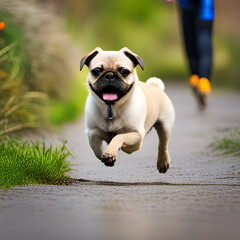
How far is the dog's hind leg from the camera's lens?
20.0ft

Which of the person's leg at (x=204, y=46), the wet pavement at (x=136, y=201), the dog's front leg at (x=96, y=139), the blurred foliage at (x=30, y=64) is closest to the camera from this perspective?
the wet pavement at (x=136, y=201)

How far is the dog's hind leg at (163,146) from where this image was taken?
6098 mm

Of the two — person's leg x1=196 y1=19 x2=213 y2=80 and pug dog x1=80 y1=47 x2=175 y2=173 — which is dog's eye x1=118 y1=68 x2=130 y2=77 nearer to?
pug dog x1=80 y1=47 x2=175 y2=173

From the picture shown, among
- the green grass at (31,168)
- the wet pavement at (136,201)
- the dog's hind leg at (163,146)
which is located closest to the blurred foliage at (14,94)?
the wet pavement at (136,201)

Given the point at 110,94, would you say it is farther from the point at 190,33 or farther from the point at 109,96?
the point at 190,33

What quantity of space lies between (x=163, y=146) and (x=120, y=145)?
3.67 feet

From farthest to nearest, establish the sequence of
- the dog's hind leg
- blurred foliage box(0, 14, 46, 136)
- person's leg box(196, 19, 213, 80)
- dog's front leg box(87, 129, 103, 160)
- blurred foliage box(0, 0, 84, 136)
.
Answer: person's leg box(196, 19, 213, 80) → blurred foliage box(0, 0, 84, 136) → blurred foliage box(0, 14, 46, 136) → the dog's hind leg → dog's front leg box(87, 129, 103, 160)

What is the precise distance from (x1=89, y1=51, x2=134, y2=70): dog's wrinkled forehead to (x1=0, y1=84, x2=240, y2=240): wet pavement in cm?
101

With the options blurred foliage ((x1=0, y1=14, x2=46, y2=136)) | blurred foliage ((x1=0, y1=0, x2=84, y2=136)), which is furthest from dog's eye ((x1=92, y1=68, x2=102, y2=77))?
blurred foliage ((x1=0, y1=14, x2=46, y2=136))

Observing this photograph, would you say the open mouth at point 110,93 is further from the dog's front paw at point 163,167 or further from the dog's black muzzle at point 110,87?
the dog's front paw at point 163,167

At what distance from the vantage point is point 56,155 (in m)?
5.82

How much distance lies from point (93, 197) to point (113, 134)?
84 centimetres

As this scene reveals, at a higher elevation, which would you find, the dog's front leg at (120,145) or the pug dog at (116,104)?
the pug dog at (116,104)

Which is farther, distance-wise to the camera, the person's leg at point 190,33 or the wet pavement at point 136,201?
the person's leg at point 190,33
